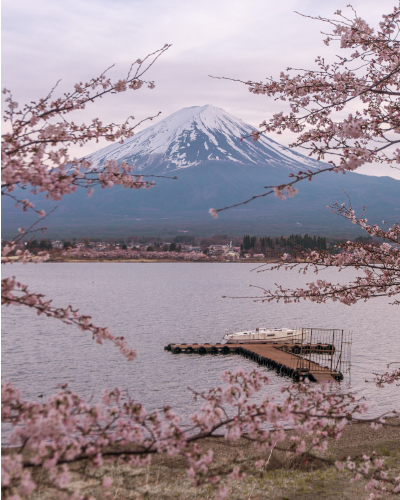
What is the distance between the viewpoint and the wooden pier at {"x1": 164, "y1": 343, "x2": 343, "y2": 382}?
2480cm

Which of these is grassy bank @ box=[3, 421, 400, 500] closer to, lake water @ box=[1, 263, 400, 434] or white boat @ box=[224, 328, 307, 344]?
lake water @ box=[1, 263, 400, 434]

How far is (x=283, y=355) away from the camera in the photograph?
1171 inches

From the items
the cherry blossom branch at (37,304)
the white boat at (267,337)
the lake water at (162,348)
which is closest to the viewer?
the cherry blossom branch at (37,304)

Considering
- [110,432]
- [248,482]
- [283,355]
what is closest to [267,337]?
[283,355]

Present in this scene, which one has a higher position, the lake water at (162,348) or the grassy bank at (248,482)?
the grassy bank at (248,482)

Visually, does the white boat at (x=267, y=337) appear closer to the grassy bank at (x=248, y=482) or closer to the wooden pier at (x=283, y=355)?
the wooden pier at (x=283, y=355)

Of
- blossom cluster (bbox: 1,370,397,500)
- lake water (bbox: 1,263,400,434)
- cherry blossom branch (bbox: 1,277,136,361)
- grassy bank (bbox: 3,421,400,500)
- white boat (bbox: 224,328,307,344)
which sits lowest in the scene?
lake water (bbox: 1,263,400,434)

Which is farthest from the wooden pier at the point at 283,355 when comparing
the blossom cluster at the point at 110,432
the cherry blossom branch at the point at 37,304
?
the cherry blossom branch at the point at 37,304

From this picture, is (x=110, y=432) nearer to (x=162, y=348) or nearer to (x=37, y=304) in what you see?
(x=37, y=304)

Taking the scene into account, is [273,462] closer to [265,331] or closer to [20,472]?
[20,472]

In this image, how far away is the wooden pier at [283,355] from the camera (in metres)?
24.8

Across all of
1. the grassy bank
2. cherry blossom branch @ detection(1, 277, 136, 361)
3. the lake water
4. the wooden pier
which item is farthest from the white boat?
cherry blossom branch @ detection(1, 277, 136, 361)

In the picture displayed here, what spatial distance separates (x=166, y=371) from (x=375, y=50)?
2162 cm

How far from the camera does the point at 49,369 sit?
86.1 ft
